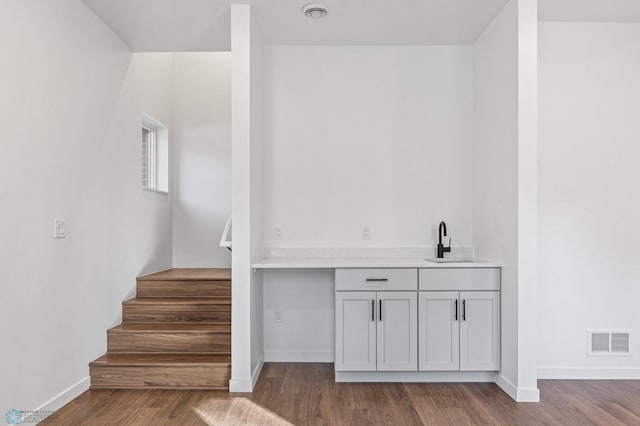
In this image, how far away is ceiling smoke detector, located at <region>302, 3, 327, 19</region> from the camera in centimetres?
308

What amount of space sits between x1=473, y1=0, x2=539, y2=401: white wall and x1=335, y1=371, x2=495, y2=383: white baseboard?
0.16m

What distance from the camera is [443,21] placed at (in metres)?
3.34

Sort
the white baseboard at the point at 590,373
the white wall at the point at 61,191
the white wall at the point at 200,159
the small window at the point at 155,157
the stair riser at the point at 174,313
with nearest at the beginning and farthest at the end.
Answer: the white wall at the point at 61,191, the white baseboard at the point at 590,373, the stair riser at the point at 174,313, the small window at the point at 155,157, the white wall at the point at 200,159

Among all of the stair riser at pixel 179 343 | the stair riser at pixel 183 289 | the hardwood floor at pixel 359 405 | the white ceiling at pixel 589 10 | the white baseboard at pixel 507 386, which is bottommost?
the hardwood floor at pixel 359 405

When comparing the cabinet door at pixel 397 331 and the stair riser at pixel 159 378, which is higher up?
the cabinet door at pixel 397 331

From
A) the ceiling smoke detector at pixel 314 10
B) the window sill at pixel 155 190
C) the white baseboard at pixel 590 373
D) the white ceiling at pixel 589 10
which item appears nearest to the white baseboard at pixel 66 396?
the window sill at pixel 155 190

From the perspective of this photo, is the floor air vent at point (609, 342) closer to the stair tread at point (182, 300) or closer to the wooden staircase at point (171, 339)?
the wooden staircase at point (171, 339)

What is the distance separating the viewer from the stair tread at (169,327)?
134 inches

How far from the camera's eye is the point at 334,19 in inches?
130

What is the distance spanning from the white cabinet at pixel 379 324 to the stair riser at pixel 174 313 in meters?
1.10

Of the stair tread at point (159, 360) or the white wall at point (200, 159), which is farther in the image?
the white wall at point (200, 159)

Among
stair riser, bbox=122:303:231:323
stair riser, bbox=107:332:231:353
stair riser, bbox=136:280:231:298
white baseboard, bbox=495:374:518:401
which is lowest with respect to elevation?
white baseboard, bbox=495:374:518:401

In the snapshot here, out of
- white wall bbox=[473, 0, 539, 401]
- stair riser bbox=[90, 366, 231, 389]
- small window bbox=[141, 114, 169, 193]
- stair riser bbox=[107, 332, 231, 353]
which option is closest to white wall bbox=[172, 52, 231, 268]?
small window bbox=[141, 114, 169, 193]

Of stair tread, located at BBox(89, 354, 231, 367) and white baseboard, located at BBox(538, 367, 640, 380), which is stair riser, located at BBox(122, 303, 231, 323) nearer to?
stair tread, located at BBox(89, 354, 231, 367)
